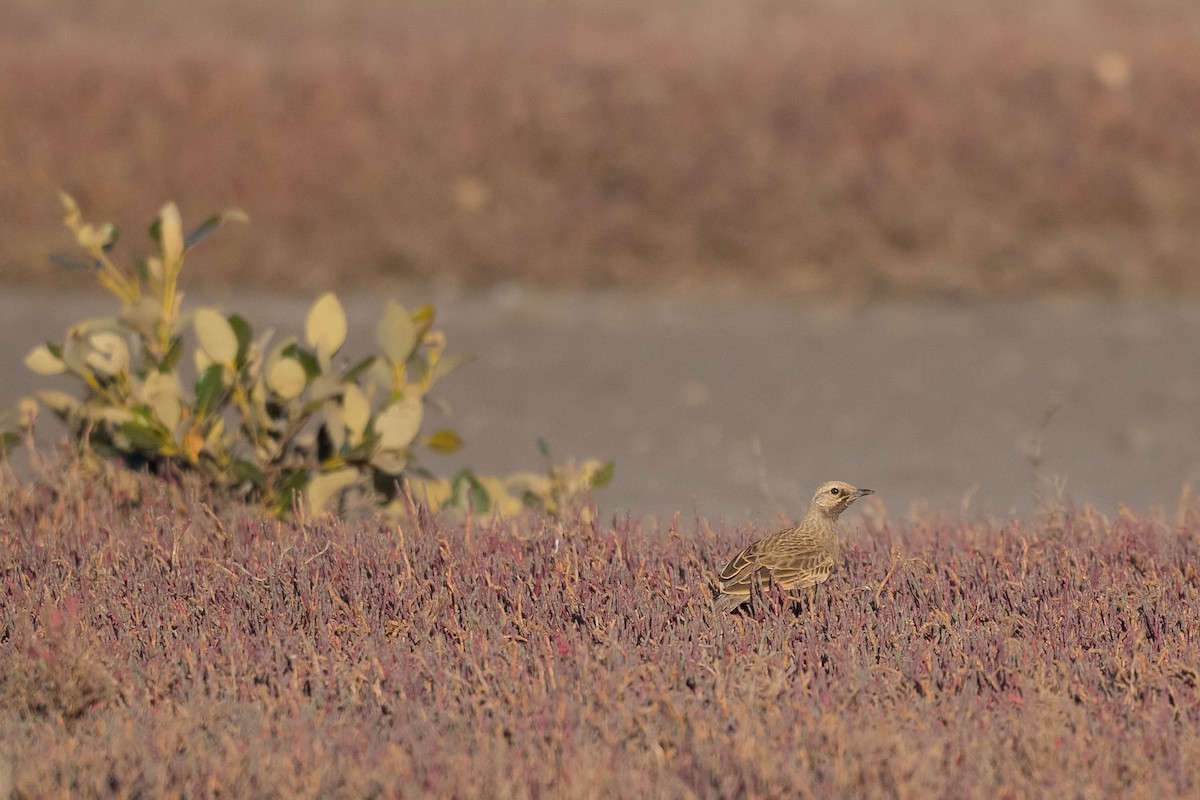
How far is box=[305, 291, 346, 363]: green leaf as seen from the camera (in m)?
5.98

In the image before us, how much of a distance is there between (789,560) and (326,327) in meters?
2.11

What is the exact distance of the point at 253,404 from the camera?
6.05 m

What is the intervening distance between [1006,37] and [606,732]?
15.2m

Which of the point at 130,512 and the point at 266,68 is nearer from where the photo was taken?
the point at 130,512

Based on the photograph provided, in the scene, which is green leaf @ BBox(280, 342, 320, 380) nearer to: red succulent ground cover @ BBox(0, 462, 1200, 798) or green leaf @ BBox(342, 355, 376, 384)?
green leaf @ BBox(342, 355, 376, 384)

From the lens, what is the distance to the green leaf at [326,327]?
598 cm

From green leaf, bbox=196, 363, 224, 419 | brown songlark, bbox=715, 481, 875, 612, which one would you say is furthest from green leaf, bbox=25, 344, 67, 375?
brown songlark, bbox=715, 481, 875, 612

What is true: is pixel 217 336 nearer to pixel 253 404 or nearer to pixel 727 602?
pixel 253 404

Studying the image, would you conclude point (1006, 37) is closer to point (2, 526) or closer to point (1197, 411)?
point (1197, 411)

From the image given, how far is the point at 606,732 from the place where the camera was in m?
3.72

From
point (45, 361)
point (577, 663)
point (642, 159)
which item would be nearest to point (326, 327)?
point (45, 361)

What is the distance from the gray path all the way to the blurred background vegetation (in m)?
0.58

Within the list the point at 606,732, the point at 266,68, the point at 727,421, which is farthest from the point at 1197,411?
the point at 266,68

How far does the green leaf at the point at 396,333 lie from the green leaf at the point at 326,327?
147 mm
